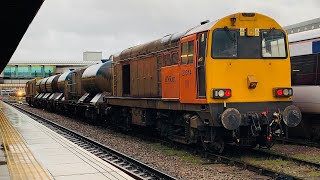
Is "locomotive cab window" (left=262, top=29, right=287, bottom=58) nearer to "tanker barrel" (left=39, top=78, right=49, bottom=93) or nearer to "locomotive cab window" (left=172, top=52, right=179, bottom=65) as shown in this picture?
"locomotive cab window" (left=172, top=52, right=179, bottom=65)

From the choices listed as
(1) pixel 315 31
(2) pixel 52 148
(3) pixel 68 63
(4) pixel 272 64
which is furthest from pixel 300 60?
(3) pixel 68 63

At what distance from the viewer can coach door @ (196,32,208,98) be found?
36.7ft

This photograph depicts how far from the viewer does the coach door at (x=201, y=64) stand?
11.2m

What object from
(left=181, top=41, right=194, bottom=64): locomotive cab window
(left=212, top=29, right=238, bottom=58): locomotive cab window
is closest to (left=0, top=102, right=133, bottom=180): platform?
(left=181, top=41, right=194, bottom=64): locomotive cab window

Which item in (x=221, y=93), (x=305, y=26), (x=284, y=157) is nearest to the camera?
(x=221, y=93)

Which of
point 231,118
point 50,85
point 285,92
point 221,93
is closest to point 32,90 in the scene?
point 50,85

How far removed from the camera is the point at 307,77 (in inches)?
535

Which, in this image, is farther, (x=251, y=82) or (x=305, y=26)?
(x=305, y=26)

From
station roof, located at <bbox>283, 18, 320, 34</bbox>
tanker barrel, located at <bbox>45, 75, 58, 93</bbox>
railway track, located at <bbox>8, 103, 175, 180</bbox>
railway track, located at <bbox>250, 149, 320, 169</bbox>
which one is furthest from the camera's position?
tanker barrel, located at <bbox>45, 75, 58, 93</bbox>

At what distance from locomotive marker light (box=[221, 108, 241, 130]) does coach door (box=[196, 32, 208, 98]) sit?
84 cm

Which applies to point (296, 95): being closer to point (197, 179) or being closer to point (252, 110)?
point (252, 110)

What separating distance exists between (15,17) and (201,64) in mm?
4835

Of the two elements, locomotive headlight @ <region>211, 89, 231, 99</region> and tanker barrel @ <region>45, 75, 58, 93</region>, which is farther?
tanker barrel @ <region>45, 75, 58, 93</region>

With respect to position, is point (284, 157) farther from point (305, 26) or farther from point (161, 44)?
point (305, 26)
